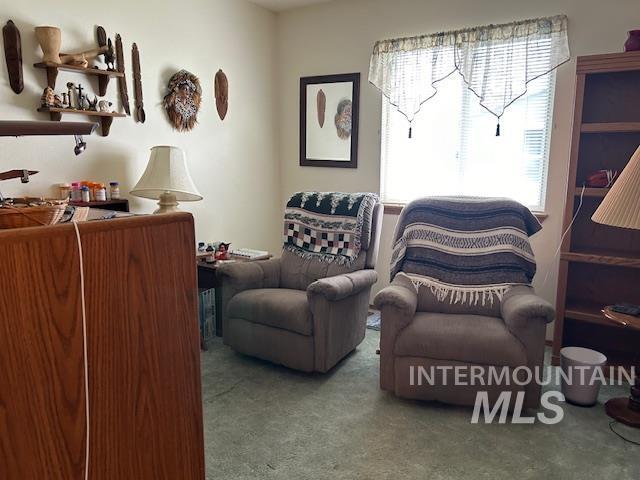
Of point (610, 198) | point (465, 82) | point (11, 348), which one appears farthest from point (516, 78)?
point (11, 348)

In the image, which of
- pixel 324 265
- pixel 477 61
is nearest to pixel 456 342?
pixel 324 265

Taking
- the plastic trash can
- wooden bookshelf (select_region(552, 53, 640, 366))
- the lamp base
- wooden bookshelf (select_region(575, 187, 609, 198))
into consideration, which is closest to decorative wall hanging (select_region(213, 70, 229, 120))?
the lamp base

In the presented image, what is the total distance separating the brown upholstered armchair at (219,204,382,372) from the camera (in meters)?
2.76

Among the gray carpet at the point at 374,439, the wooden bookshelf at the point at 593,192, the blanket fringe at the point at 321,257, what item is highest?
the wooden bookshelf at the point at 593,192

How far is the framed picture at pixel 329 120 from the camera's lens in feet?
13.0

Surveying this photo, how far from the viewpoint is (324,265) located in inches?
127

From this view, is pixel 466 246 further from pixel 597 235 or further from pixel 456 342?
pixel 597 235

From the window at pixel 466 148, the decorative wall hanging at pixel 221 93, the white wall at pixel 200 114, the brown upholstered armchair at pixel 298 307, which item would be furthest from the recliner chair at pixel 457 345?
the decorative wall hanging at pixel 221 93

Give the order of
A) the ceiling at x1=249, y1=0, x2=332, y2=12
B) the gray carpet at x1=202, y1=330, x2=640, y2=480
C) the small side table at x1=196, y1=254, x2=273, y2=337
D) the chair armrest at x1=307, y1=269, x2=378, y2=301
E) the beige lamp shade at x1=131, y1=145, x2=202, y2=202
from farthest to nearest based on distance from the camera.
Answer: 1. the ceiling at x1=249, y1=0, x2=332, y2=12
2. the small side table at x1=196, y1=254, x2=273, y2=337
3. the beige lamp shade at x1=131, y1=145, x2=202, y2=202
4. the chair armrest at x1=307, y1=269, x2=378, y2=301
5. the gray carpet at x1=202, y1=330, x2=640, y2=480

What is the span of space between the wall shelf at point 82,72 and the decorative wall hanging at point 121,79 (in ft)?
0.24

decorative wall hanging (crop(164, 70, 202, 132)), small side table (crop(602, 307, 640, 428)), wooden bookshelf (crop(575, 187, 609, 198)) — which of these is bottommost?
small side table (crop(602, 307, 640, 428))

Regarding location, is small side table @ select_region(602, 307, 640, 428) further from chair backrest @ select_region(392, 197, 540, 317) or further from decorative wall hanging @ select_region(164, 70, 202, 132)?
decorative wall hanging @ select_region(164, 70, 202, 132)

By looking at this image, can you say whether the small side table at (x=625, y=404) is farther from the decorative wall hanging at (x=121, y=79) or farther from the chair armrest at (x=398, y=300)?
the decorative wall hanging at (x=121, y=79)

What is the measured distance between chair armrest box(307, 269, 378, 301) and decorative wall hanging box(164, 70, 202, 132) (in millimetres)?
Result: 1609
